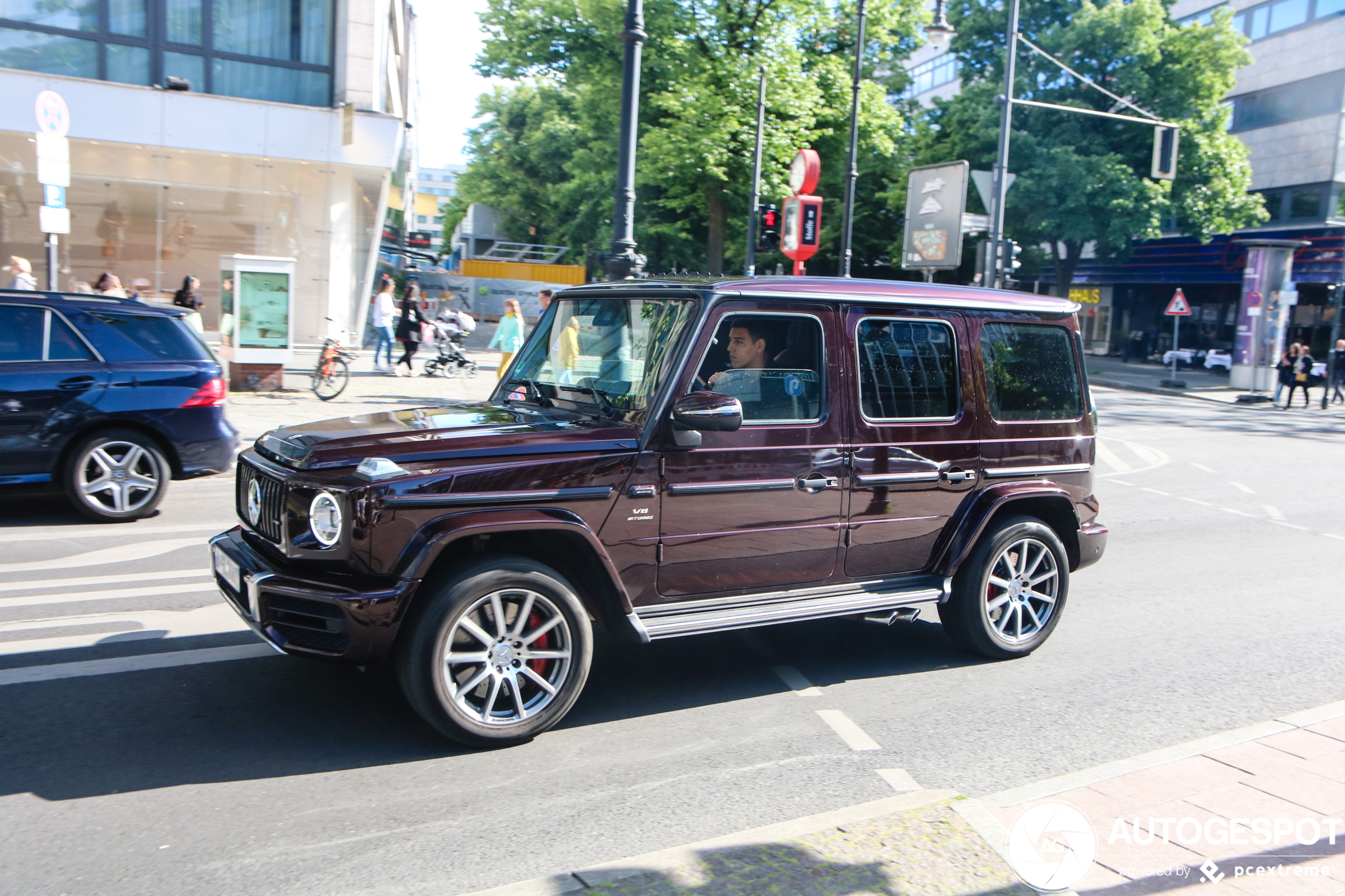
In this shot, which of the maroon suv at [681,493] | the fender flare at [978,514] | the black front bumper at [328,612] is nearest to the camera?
the black front bumper at [328,612]

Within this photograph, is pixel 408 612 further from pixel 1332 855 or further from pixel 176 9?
pixel 176 9

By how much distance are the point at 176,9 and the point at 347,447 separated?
1986cm

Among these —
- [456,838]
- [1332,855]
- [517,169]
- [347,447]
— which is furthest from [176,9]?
[517,169]

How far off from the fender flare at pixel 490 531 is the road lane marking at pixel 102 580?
3.37 m

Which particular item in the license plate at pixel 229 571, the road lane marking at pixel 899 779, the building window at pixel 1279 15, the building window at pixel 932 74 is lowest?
the road lane marking at pixel 899 779

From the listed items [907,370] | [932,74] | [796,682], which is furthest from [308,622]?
[932,74]

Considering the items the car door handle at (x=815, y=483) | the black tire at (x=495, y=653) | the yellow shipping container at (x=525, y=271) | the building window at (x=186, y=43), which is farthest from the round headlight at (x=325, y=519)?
the yellow shipping container at (x=525, y=271)

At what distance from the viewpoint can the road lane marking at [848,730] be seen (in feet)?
14.6

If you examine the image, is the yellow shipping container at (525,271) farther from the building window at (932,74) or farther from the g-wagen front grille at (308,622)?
the g-wagen front grille at (308,622)

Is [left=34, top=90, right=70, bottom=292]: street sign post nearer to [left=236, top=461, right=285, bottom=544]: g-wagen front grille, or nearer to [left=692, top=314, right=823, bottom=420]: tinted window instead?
[left=236, top=461, right=285, bottom=544]: g-wagen front grille

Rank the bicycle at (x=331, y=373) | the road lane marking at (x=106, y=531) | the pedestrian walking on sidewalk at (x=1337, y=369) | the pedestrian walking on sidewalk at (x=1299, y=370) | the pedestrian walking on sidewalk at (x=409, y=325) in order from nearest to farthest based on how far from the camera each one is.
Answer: the road lane marking at (x=106, y=531)
the bicycle at (x=331, y=373)
the pedestrian walking on sidewalk at (x=409, y=325)
the pedestrian walking on sidewalk at (x=1299, y=370)
the pedestrian walking on sidewalk at (x=1337, y=369)

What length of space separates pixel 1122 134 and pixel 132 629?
121 ft

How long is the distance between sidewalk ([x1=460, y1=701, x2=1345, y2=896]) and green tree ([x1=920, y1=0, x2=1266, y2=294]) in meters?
33.5

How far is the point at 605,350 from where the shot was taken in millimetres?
4961
